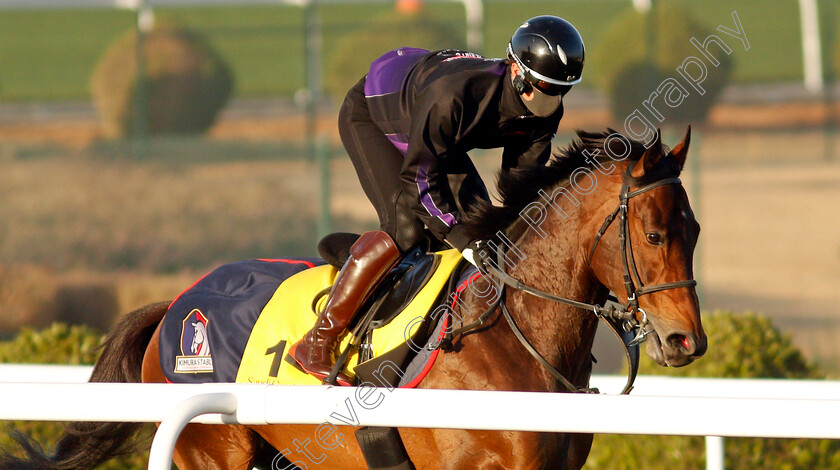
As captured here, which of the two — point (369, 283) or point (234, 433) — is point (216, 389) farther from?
point (234, 433)

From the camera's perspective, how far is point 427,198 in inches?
109

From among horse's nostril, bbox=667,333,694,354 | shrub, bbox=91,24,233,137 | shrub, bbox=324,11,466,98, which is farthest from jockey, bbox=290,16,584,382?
shrub, bbox=91,24,233,137

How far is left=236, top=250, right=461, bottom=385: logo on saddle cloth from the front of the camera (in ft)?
9.27

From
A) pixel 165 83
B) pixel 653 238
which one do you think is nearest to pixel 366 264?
pixel 653 238

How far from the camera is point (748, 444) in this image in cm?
415

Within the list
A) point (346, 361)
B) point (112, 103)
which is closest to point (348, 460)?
point (346, 361)

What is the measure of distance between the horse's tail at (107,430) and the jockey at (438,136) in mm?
869

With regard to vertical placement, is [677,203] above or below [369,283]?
above

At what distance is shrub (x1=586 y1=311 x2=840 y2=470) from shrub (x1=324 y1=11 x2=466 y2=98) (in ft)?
22.5

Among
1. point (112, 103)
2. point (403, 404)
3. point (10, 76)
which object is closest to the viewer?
point (403, 404)

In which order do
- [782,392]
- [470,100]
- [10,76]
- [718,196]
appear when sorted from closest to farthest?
[470,100] < [782,392] < [718,196] < [10,76]

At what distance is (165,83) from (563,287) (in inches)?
368

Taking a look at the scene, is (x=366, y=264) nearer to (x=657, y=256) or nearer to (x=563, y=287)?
(x=563, y=287)

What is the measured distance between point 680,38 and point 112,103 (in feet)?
22.6
